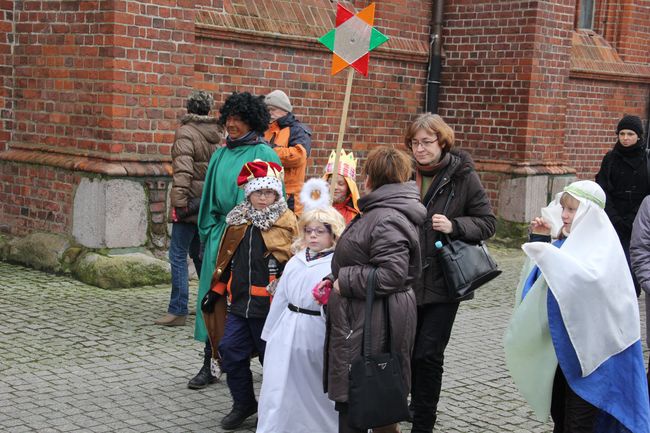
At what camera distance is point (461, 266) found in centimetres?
524

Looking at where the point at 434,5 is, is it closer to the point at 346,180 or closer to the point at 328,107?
the point at 328,107

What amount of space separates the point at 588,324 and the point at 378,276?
999 mm

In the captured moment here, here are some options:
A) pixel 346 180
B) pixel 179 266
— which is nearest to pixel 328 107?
pixel 179 266

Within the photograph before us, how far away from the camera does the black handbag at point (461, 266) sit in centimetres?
520

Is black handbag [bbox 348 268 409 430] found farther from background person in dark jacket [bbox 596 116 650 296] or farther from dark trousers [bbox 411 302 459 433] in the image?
background person in dark jacket [bbox 596 116 650 296]

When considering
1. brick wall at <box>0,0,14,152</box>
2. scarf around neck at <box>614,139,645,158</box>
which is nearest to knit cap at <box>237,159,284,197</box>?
scarf around neck at <box>614,139,645,158</box>

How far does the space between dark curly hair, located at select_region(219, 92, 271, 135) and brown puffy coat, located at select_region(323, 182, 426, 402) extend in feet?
5.44

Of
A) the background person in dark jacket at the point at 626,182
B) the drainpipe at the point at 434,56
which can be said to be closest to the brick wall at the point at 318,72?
the drainpipe at the point at 434,56

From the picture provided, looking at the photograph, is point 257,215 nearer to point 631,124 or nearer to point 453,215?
point 453,215

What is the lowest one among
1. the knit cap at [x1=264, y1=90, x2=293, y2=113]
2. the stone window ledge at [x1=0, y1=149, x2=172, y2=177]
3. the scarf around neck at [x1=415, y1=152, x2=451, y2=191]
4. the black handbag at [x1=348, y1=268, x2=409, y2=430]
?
the black handbag at [x1=348, y1=268, x2=409, y2=430]

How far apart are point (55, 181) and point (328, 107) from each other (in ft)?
12.4

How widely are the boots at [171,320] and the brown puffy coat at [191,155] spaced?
0.77 m

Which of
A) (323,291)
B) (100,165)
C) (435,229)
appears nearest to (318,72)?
(100,165)

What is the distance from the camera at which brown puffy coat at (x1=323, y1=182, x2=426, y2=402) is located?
4387 millimetres
